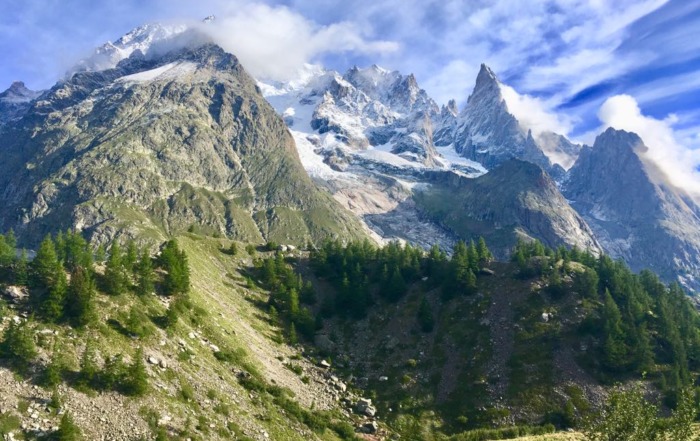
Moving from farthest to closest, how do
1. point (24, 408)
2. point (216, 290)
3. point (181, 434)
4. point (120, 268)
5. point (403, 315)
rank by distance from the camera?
point (403, 315) → point (216, 290) → point (120, 268) → point (181, 434) → point (24, 408)

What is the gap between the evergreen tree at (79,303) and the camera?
190 ft

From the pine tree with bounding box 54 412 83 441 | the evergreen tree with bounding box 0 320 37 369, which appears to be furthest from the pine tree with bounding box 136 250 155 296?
the pine tree with bounding box 54 412 83 441

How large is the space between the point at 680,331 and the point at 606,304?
59.4ft

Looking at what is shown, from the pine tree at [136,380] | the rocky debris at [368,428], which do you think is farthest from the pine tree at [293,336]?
→ the pine tree at [136,380]

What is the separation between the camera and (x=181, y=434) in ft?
162

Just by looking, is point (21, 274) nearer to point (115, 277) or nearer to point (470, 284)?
point (115, 277)

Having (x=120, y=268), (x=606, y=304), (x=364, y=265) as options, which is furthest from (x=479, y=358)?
(x=120, y=268)

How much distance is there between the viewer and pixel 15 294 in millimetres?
58438

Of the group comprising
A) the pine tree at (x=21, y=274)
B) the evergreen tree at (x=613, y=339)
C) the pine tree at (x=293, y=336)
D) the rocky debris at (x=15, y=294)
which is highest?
the evergreen tree at (x=613, y=339)

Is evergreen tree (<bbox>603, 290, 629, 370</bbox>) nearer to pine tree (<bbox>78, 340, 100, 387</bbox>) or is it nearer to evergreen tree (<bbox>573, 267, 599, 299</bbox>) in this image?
evergreen tree (<bbox>573, 267, 599, 299</bbox>)

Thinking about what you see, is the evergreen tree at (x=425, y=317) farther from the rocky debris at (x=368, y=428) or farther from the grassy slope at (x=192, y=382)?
the rocky debris at (x=368, y=428)

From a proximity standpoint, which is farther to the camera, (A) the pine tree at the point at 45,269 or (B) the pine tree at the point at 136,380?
(A) the pine tree at the point at 45,269

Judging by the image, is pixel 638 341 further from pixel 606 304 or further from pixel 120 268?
pixel 120 268

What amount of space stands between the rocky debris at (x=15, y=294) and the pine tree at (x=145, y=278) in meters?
15.1
